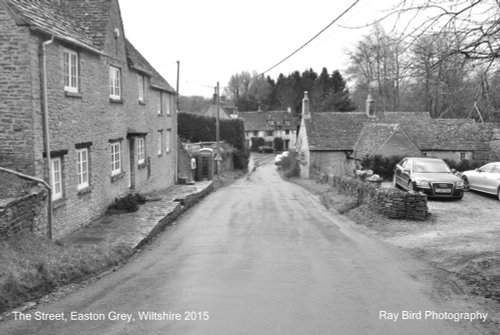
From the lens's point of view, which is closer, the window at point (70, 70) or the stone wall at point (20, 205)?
the stone wall at point (20, 205)

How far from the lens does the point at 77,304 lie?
7172 millimetres

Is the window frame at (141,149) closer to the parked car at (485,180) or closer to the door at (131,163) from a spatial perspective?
the door at (131,163)

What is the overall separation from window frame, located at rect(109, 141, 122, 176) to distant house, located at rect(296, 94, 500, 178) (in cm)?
2176

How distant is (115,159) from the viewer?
1698cm

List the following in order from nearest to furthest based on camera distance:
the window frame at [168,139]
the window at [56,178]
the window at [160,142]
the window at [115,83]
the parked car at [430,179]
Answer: the window at [56,178] < the window at [115,83] < the parked car at [430,179] < the window at [160,142] < the window frame at [168,139]

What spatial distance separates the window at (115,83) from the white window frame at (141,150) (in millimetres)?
3511

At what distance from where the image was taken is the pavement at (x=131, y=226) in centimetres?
1141

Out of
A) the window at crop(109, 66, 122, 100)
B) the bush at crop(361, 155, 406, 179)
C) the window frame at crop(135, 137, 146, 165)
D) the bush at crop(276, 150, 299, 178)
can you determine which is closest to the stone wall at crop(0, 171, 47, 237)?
the window at crop(109, 66, 122, 100)

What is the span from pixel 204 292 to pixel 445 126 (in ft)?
115

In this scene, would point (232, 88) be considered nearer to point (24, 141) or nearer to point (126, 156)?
point (126, 156)

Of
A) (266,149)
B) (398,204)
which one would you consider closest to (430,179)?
(398,204)

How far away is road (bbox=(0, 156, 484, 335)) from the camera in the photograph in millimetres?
6164

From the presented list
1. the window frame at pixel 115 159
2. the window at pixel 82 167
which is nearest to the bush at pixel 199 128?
the window frame at pixel 115 159

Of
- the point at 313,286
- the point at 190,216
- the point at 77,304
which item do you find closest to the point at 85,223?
the point at 190,216
